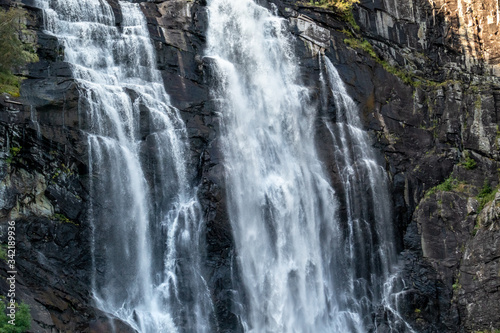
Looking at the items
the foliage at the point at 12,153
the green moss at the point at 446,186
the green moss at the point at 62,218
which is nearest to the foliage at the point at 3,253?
the green moss at the point at 62,218

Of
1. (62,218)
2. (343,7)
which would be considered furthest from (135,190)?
(343,7)

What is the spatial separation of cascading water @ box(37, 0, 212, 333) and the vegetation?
78.6 inches

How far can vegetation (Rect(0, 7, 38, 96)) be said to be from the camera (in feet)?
69.6

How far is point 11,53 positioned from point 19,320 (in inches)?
404

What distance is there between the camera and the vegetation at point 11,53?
21.2 m

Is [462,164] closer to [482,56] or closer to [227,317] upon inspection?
[482,56]

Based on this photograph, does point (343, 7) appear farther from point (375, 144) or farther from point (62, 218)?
point (62, 218)

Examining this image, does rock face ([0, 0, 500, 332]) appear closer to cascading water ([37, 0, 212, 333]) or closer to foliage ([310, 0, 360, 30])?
foliage ([310, 0, 360, 30])

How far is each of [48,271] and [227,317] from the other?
726 cm

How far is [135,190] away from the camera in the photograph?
2344 cm

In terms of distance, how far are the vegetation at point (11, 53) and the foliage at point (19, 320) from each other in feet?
29.4

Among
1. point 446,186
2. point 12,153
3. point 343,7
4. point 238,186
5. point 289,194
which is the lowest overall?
point 446,186

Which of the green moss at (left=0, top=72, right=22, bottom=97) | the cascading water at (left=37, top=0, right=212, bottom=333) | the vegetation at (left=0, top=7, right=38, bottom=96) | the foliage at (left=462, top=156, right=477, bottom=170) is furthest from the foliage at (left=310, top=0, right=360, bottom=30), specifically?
the green moss at (left=0, top=72, right=22, bottom=97)

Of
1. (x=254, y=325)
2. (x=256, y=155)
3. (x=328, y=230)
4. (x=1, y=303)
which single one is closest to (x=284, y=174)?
(x=256, y=155)
